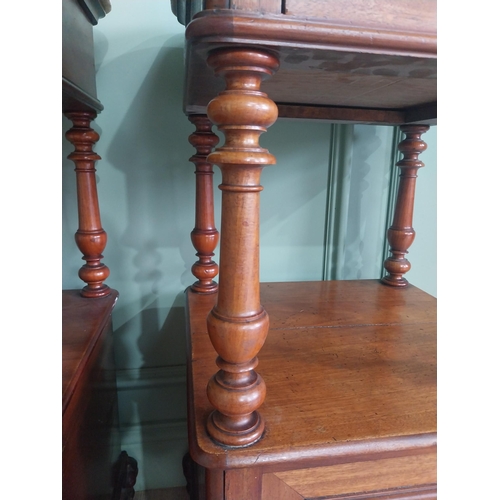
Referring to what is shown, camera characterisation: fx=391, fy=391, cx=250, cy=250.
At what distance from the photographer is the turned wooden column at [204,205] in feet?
Result: 2.72

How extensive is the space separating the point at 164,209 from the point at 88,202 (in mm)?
214

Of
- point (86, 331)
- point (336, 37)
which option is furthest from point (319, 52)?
point (86, 331)

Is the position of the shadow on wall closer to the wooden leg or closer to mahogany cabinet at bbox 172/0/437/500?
mahogany cabinet at bbox 172/0/437/500

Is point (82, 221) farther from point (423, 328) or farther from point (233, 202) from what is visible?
point (423, 328)

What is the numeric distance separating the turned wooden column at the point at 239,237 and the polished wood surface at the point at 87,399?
251mm

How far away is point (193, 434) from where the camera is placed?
1.51ft

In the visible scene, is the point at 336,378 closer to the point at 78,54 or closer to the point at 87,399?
the point at 87,399

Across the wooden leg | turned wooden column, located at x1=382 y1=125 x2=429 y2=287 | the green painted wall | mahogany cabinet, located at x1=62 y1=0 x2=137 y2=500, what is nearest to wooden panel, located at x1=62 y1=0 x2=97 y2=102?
mahogany cabinet, located at x1=62 y1=0 x2=137 y2=500

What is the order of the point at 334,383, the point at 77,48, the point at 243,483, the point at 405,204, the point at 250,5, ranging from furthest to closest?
the point at 405,204
the point at 77,48
the point at 334,383
the point at 243,483
the point at 250,5

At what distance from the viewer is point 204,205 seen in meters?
0.85

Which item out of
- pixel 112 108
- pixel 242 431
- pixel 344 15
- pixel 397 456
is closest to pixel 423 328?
pixel 397 456

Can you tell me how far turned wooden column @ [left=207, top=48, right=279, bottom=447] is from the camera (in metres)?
0.36

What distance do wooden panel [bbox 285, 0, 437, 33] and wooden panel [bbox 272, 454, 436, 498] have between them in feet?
1.59
